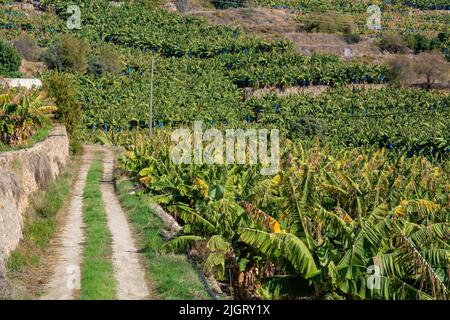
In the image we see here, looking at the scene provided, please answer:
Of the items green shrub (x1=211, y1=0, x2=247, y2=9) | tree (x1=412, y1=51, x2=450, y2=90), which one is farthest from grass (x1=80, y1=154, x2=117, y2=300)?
green shrub (x1=211, y1=0, x2=247, y2=9)

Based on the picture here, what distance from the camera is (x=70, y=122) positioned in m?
43.6

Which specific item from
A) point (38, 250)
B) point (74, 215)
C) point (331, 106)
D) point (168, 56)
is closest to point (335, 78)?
point (331, 106)

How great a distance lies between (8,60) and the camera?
2469 inches

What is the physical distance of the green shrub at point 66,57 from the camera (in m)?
76.4

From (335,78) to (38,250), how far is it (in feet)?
243

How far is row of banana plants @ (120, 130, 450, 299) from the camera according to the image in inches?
471

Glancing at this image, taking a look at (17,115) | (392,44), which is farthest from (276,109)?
(17,115)

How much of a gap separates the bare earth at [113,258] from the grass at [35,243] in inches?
12.4

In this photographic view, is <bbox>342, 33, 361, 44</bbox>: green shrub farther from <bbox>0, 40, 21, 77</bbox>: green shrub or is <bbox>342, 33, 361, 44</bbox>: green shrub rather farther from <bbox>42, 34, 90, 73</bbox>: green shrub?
<bbox>0, 40, 21, 77</bbox>: green shrub

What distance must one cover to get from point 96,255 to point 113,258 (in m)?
0.45

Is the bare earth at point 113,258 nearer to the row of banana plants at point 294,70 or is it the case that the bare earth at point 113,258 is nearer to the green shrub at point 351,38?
the row of banana plants at point 294,70

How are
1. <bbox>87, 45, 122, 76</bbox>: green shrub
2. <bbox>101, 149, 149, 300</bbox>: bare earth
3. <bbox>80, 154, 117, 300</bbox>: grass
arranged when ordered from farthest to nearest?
1. <bbox>87, 45, 122, 76</bbox>: green shrub
2. <bbox>101, 149, 149, 300</bbox>: bare earth
3. <bbox>80, 154, 117, 300</bbox>: grass

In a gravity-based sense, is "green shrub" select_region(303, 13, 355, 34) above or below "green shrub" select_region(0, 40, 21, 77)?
above

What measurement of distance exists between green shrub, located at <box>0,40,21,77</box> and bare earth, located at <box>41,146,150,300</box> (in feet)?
132
